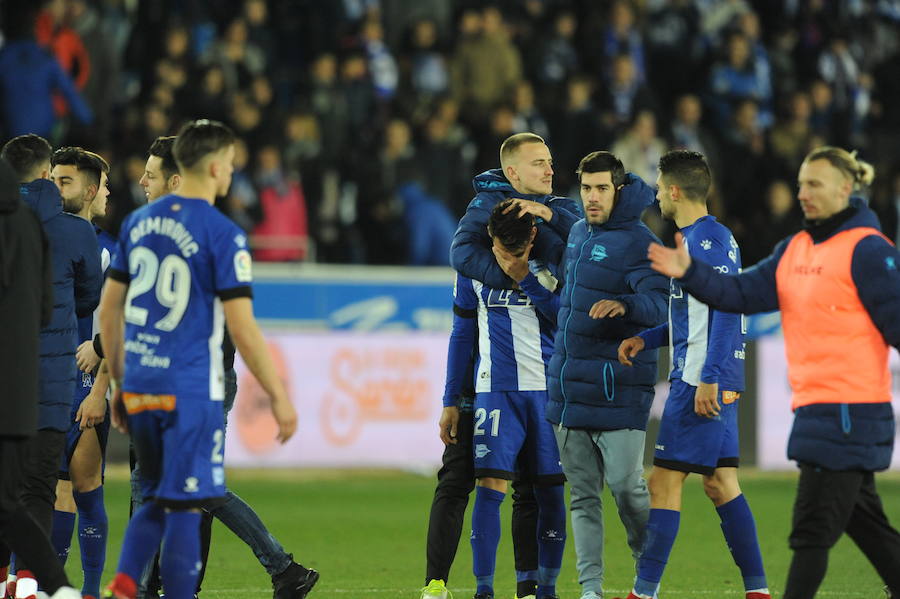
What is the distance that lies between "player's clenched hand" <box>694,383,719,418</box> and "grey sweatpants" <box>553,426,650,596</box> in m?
0.38

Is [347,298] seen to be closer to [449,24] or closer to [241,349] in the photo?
[449,24]

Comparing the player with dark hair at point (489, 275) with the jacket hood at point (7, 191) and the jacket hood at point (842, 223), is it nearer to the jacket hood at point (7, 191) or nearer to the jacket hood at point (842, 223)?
the jacket hood at point (842, 223)

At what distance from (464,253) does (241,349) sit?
84.8 inches

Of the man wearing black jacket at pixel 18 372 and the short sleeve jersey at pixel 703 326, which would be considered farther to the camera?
the short sleeve jersey at pixel 703 326

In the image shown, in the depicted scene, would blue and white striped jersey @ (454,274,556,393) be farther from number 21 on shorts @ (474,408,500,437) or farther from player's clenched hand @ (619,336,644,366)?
player's clenched hand @ (619,336,644,366)

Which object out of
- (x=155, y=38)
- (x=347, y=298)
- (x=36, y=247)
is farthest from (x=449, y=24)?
(x=36, y=247)

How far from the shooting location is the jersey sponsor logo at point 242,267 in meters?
6.37

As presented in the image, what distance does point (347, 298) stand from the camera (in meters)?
16.1

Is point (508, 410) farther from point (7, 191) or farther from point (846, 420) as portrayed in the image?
point (7, 191)

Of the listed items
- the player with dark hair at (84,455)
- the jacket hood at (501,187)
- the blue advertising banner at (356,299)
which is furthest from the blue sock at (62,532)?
the blue advertising banner at (356,299)

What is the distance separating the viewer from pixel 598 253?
309 inches

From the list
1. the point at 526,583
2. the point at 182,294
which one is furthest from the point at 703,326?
the point at 182,294

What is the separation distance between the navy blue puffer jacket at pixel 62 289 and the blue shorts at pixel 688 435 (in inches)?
123

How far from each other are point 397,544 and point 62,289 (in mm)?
4211
